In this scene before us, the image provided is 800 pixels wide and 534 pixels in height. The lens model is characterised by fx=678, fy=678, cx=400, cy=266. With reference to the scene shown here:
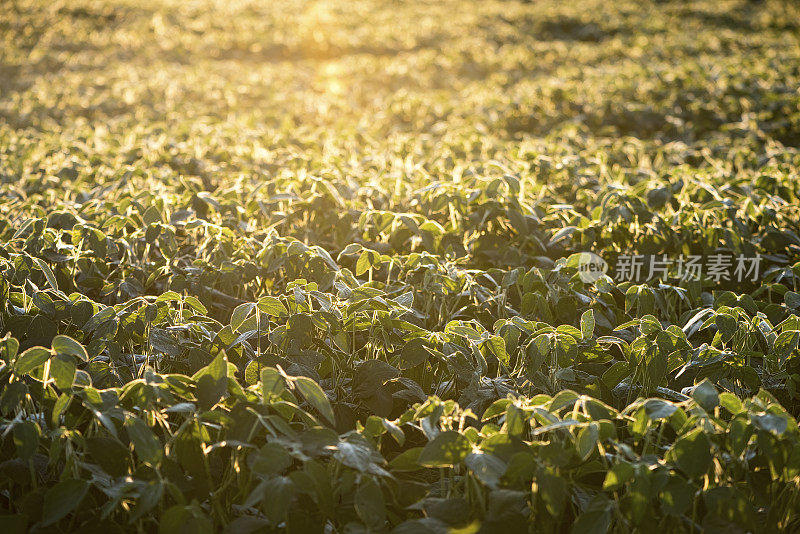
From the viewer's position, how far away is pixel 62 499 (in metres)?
1.22

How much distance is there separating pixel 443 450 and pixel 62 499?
0.70 m

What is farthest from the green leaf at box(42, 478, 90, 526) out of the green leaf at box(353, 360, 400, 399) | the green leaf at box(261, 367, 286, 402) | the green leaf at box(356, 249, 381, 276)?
the green leaf at box(356, 249, 381, 276)

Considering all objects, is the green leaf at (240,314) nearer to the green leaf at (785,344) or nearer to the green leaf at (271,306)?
the green leaf at (271,306)

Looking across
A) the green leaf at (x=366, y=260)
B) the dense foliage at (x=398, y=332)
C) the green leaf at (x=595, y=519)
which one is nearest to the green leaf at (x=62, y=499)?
the dense foliage at (x=398, y=332)

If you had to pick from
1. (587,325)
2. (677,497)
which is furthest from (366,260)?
(677,497)

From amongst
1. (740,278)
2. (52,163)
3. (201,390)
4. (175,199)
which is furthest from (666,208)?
(52,163)

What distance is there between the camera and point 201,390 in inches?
54.3

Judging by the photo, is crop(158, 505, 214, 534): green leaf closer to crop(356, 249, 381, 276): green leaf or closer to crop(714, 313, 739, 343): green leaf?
crop(356, 249, 381, 276): green leaf

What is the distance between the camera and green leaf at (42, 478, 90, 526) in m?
1.20

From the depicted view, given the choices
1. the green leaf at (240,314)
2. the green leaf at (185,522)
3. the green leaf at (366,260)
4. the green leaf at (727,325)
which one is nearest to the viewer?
the green leaf at (185,522)

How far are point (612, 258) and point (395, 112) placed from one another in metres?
4.05

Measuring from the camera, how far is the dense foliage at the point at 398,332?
4.21 feet

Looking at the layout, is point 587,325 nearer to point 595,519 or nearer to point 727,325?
point 727,325

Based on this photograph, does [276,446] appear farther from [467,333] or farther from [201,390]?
[467,333]
